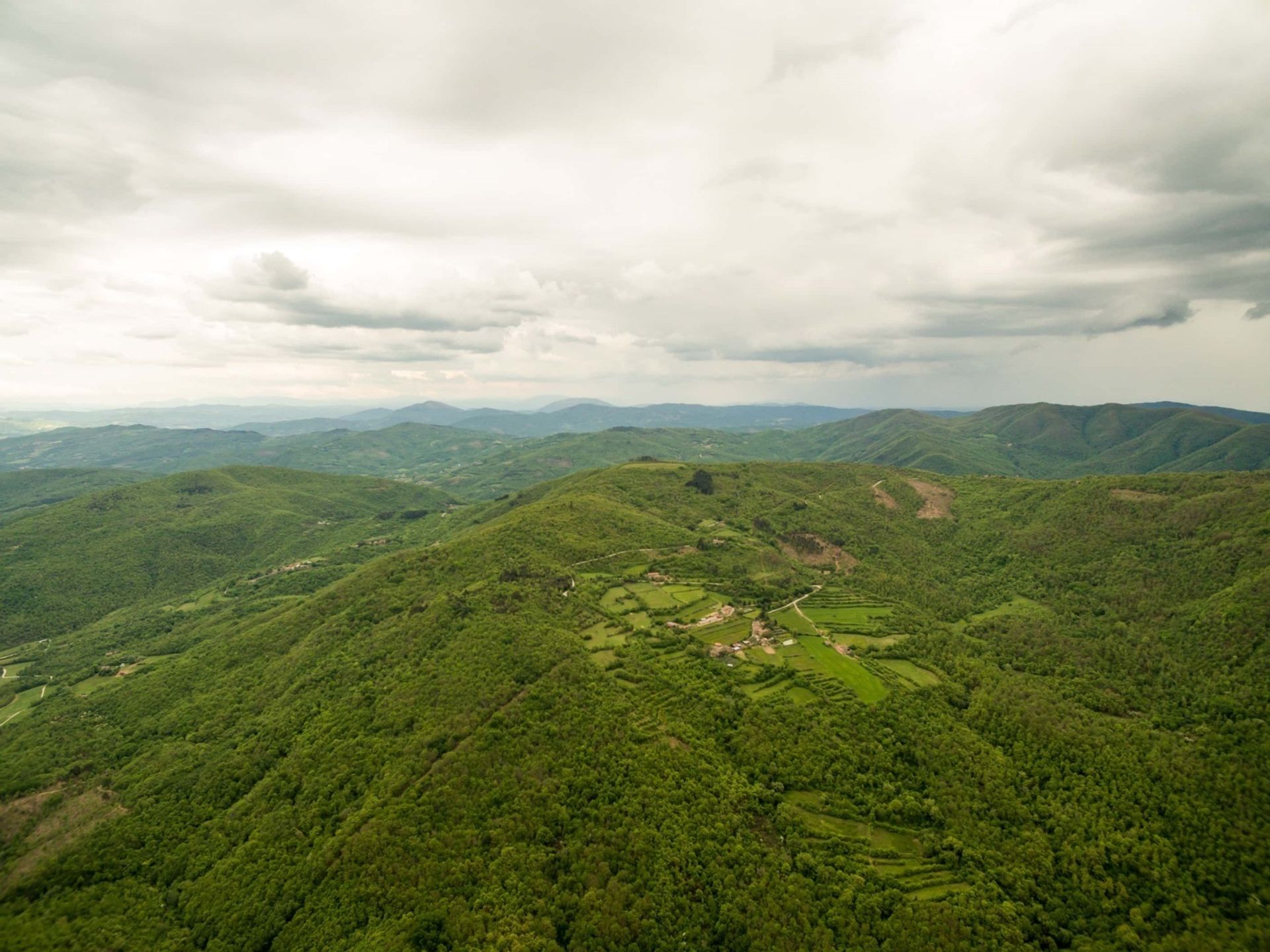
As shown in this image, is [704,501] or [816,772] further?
[704,501]

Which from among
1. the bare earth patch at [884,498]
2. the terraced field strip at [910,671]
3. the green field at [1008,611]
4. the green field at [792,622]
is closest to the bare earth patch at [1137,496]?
the green field at [1008,611]

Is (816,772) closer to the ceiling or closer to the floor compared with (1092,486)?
closer to the floor

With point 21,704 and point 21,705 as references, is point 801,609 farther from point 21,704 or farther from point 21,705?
point 21,704

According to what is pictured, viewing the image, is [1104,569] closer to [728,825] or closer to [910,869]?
[910,869]

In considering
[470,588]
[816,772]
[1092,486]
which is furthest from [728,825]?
[1092,486]

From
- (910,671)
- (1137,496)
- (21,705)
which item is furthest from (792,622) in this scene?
(21,705)

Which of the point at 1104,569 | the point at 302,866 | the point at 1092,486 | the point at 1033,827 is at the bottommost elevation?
the point at 302,866

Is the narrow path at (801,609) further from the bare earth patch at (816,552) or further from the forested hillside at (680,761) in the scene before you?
the bare earth patch at (816,552)
